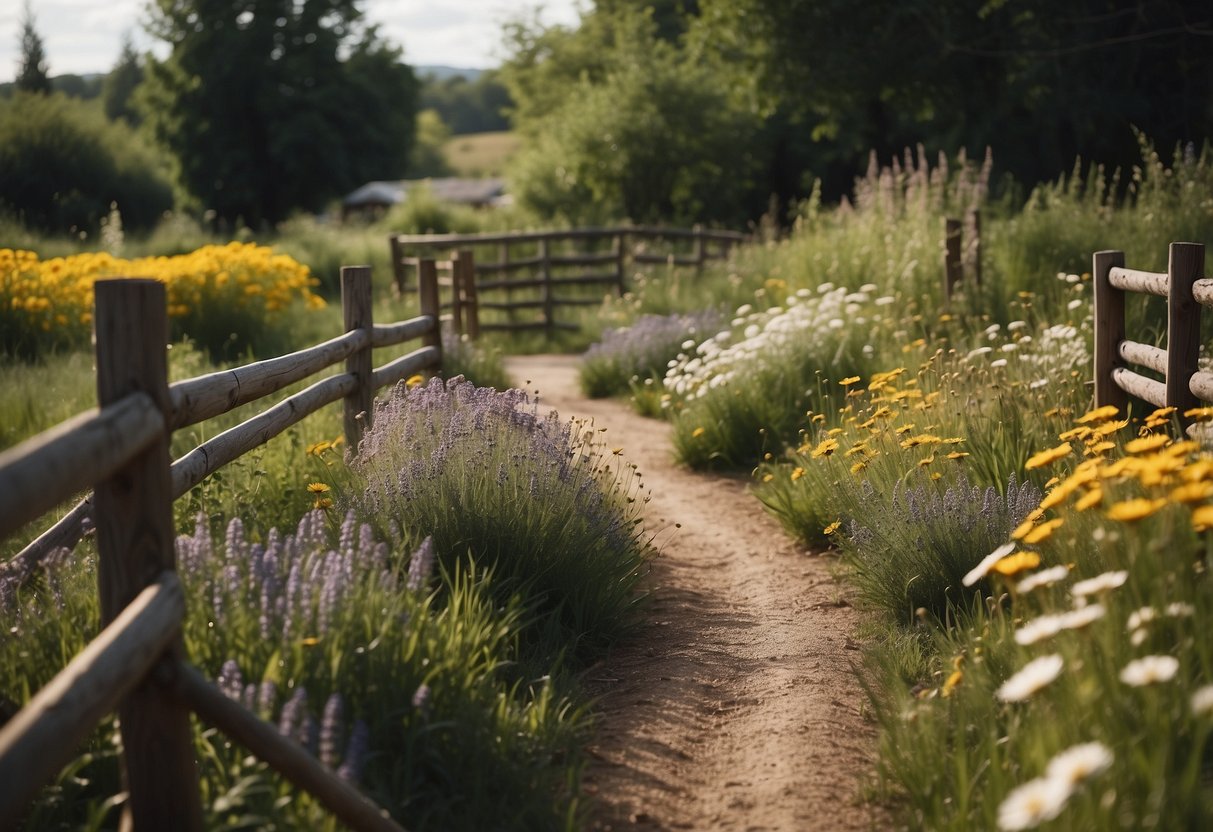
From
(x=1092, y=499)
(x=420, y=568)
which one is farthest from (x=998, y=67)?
(x=420, y=568)

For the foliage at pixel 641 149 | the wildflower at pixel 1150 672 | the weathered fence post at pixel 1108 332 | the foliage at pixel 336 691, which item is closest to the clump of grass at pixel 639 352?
the weathered fence post at pixel 1108 332

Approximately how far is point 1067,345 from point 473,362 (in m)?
5.10

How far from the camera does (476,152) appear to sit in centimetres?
12100

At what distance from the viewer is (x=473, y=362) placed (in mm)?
10289

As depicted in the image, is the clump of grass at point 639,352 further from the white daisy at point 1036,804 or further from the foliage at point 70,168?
the foliage at point 70,168

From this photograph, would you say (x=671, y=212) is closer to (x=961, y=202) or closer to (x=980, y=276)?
(x=961, y=202)

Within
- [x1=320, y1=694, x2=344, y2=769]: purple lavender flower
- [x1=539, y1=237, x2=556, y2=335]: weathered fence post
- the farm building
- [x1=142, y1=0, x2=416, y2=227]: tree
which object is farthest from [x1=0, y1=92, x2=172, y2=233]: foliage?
the farm building

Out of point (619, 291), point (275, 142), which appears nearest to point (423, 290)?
point (619, 291)

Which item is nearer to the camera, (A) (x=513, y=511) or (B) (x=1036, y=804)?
(B) (x=1036, y=804)

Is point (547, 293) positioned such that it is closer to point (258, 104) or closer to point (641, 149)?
point (641, 149)

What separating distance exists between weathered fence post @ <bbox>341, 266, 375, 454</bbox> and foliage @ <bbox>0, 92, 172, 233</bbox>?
84.3ft

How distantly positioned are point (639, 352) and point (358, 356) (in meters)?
5.55

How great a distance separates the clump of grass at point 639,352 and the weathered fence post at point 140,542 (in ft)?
27.3

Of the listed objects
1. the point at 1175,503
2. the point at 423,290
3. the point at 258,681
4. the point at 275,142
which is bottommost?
the point at 258,681
